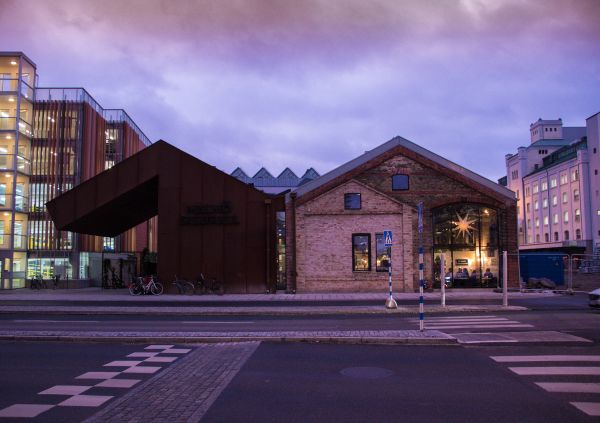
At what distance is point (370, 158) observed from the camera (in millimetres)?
31656

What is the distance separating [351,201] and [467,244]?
292 inches

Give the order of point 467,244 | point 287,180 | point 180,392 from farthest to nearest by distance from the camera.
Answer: point 287,180, point 467,244, point 180,392

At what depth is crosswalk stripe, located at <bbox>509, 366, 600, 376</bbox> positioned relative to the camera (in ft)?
27.7

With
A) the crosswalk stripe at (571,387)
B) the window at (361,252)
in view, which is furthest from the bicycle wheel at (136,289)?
the crosswalk stripe at (571,387)

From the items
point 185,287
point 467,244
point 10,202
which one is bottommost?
point 185,287

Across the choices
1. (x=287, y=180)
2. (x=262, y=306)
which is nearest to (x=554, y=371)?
(x=262, y=306)

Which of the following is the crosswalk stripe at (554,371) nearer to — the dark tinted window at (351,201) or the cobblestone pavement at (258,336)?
the cobblestone pavement at (258,336)

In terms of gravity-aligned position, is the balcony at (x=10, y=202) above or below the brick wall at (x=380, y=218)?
above

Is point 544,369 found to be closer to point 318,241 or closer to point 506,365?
point 506,365

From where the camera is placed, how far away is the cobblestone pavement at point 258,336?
11758mm

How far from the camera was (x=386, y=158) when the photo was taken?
104 feet

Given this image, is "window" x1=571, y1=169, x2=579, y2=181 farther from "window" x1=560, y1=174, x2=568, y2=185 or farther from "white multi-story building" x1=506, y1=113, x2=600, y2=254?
"window" x1=560, y1=174, x2=568, y2=185

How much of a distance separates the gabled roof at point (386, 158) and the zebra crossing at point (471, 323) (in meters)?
15.4

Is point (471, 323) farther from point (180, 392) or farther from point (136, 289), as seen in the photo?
point (136, 289)
